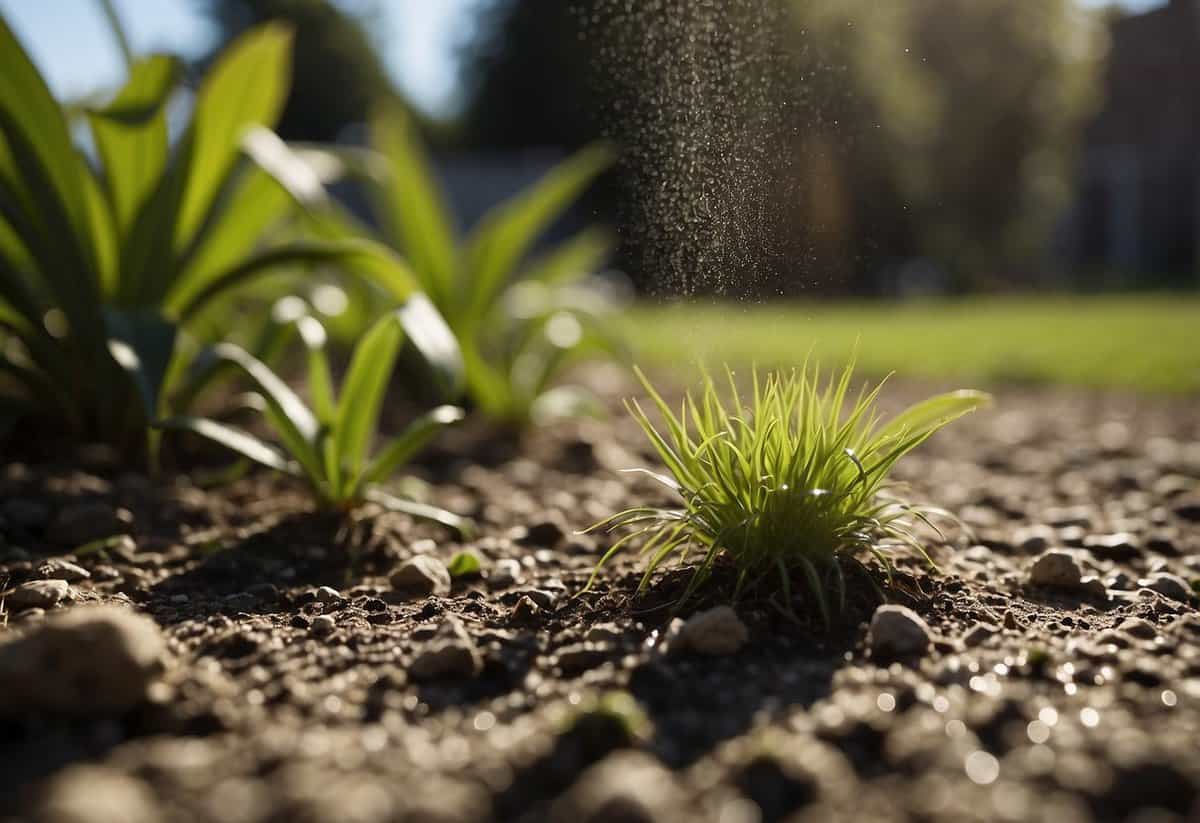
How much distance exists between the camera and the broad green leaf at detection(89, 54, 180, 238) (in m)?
2.01

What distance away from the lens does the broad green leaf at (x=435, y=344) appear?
163cm

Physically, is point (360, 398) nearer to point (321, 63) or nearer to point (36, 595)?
point (36, 595)

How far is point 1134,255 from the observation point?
1562 cm

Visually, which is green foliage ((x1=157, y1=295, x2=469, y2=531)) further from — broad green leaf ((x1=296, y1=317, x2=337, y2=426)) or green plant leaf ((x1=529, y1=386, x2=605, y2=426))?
green plant leaf ((x1=529, y1=386, x2=605, y2=426))

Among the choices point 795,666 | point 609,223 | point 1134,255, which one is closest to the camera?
point 795,666

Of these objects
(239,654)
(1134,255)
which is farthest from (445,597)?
(1134,255)

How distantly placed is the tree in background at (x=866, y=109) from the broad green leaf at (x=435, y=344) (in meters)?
0.38

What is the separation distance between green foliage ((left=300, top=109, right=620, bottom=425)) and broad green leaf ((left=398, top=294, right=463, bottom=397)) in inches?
36.0

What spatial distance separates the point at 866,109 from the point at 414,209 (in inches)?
88.7

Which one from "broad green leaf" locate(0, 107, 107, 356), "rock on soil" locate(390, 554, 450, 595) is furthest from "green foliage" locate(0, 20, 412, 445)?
"rock on soil" locate(390, 554, 450, 595)

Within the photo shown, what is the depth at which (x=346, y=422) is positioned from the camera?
180 cm

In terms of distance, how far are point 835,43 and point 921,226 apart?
11.2 meters

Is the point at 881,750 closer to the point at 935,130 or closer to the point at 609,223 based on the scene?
the point at 609,223

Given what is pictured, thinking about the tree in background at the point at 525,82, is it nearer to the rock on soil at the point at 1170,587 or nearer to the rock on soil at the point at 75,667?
the rock on soil at the point at 1170,587
